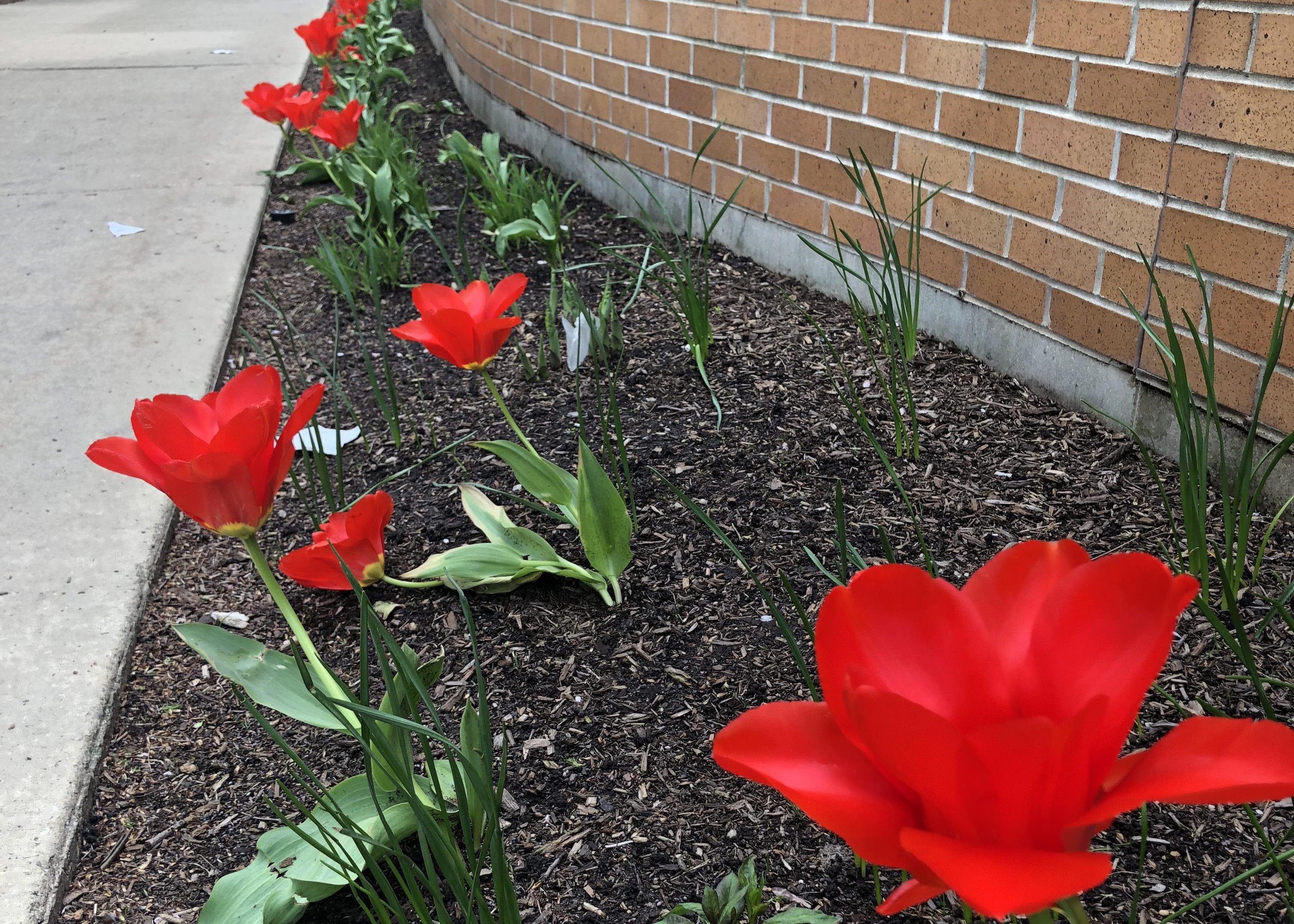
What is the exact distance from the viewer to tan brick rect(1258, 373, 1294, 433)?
1.68m

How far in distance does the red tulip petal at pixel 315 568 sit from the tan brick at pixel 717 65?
1890 mm

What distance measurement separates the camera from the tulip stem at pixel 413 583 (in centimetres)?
164

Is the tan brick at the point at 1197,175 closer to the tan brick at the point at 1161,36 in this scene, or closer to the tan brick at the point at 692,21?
the tan brick at the point at 1161,36

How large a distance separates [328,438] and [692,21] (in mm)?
1607

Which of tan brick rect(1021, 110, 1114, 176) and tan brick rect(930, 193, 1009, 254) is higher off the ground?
tan brick rect(1021, 110, 1114, 176)

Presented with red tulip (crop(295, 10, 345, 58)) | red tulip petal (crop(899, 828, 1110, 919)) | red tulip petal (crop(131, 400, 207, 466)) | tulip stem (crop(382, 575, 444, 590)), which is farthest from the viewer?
red tulip (crop(295, 10, 345, 58))

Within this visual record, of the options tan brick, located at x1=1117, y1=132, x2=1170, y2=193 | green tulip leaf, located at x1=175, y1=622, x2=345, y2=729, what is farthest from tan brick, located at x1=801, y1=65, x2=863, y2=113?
green tulip leaf, located at x1=175, y1=622, x2=345, y2=729

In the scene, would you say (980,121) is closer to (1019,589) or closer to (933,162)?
(933,162)

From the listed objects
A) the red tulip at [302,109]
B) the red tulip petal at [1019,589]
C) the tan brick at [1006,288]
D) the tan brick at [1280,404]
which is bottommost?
the tan brick at [1280,404]

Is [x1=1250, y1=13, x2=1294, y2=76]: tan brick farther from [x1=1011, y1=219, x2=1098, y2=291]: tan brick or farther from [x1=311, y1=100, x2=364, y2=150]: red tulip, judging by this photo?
[x1=311, y1=100, x2=364, y2=150]: red tulip

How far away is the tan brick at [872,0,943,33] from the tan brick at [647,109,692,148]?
2.73 feet

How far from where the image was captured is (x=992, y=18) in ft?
6.87

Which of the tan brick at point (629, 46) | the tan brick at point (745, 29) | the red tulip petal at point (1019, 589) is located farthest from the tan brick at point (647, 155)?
the red tulip petal at point (1019, 589)

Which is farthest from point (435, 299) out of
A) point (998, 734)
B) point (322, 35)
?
point (322, 35)
